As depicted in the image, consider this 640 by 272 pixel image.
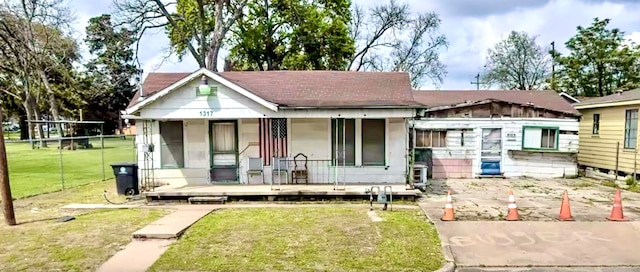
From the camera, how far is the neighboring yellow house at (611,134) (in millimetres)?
13164

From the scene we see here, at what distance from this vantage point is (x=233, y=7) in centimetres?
2522

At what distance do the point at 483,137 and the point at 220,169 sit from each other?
9515 mm

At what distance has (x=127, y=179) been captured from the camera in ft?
35.2

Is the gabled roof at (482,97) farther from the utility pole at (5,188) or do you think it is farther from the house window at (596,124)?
the utility pole at (5,188)

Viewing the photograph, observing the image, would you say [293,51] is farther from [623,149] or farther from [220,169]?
[623,149]

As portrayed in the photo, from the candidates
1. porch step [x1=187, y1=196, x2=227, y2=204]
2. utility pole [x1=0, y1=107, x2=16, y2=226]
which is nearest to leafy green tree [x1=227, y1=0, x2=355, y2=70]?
porch step [x1=187, y1=196, x2=227, y2=204]

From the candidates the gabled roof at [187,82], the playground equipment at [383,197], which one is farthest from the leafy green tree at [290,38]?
the playground equipment at [383,197]

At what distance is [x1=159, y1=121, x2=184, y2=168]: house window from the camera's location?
11227mm

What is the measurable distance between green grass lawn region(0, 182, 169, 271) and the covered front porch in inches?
78.3

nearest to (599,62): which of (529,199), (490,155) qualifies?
(490,155)

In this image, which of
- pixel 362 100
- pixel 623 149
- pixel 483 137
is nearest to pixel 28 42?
pixel 362 100

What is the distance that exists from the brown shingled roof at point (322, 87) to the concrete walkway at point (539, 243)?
418cm

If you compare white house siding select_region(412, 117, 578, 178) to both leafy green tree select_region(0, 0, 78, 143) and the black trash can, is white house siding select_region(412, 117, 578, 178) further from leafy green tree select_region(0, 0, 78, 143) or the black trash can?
leafy green tree select_region(0, 0, 78, 143)

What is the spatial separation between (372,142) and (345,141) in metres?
0.79
